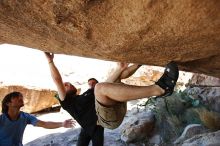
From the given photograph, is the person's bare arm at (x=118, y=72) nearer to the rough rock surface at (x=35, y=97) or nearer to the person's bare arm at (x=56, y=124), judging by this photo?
the person's bare arm at (x=56, y=124)

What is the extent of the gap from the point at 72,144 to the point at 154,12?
4801mm

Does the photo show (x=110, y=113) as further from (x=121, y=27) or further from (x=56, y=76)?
(x=121, y=27)

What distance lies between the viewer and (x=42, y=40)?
328 centimetres

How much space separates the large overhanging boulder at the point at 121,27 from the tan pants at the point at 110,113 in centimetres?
64

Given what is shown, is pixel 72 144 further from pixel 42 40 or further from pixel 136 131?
pixel 42 40

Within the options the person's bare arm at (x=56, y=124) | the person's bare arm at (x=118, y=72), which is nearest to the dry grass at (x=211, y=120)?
the person's bare arm at (x=118, y=72)

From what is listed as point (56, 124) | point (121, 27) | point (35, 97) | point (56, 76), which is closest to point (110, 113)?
point (56, 76)

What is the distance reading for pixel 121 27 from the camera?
272 cm

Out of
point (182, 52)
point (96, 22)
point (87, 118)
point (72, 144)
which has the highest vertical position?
point (96, 22)

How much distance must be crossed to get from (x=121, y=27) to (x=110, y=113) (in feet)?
4.49

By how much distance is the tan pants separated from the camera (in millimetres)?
3803

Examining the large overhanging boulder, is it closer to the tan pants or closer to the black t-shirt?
the tan pants

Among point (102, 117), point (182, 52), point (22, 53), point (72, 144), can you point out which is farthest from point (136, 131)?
point (22, 53)

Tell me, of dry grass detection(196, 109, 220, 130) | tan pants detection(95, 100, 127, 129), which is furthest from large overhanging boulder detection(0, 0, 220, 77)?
dry grass detection(196, 109, 220, 130)
